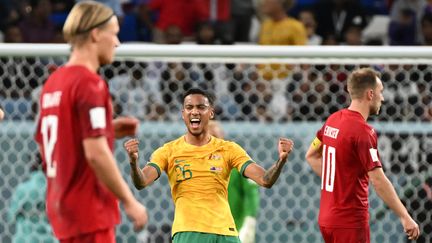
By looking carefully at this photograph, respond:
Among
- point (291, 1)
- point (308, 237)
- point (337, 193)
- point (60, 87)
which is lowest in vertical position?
point (308, 237)

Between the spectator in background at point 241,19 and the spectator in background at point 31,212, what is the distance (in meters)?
3.76

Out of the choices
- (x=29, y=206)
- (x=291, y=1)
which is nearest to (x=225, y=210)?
Answer: (x=29, y=206)

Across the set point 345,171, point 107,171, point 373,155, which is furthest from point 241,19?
point 107,171

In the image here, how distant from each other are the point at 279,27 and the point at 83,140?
5.79 m

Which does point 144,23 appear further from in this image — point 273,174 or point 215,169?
point 273,174

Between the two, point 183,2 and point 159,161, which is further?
point 183,2

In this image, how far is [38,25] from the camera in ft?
35.8

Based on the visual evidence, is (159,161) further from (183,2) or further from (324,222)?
(183,2)

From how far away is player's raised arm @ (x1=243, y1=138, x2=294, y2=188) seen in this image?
6055 millimetres

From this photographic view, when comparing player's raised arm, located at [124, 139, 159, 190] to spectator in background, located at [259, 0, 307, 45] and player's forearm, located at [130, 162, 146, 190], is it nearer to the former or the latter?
player's forearm, located at [130, 162, 146, 190]

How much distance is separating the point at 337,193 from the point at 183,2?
4.85 metres

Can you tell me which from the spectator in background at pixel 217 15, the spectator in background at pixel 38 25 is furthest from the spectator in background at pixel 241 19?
the spectator in background at pixel 38 25

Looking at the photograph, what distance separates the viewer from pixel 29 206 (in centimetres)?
798

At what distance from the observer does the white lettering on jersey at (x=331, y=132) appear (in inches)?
264
